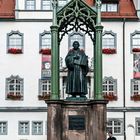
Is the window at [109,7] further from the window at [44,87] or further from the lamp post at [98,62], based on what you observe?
the lamp post at [98,62]

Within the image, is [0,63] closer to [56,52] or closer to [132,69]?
[132,69]

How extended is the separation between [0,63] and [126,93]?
8993 millimetres

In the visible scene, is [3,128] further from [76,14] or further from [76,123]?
[76,123]

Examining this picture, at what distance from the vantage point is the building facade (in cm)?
4500

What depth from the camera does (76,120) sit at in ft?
61.3

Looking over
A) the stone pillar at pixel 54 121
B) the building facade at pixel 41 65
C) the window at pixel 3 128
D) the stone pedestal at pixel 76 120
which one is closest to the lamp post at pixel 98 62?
the stone pedestal at pixel 76 120

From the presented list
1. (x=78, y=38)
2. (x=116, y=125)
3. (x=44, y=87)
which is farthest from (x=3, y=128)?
(x=78, y=38)

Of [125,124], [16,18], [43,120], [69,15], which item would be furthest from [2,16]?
[69,15]

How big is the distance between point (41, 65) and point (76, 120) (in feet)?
89.2

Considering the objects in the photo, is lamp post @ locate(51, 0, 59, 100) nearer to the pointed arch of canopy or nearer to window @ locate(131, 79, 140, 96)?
the pointed arch of canopy

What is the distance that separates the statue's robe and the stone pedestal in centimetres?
68

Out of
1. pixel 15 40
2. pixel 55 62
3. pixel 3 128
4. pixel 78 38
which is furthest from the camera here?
pixel 78 38

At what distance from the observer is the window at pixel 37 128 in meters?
45.0

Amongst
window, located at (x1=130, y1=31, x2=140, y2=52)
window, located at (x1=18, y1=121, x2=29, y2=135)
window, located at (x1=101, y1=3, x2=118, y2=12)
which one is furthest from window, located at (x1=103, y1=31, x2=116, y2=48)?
window, located at (x1=18, y1=121, x2=29, y2=135)
